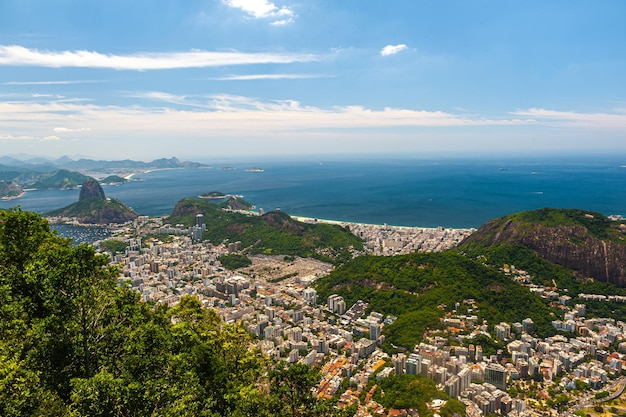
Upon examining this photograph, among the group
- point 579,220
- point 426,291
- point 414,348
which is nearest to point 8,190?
point 426,291

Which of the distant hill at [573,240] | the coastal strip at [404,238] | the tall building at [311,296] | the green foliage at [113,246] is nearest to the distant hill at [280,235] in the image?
the coastal strip at [404,238]

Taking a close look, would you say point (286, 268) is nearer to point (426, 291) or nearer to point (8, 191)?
point (426, 291)

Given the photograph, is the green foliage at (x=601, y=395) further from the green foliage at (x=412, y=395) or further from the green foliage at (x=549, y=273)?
the green foliage at (x=549, y=273)

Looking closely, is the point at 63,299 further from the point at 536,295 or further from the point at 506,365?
the point at 536,295

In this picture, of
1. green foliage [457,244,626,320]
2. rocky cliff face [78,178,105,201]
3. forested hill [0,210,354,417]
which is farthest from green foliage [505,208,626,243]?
rocky cliff face [78,178,105,201]

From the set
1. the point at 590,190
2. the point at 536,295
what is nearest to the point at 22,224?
the point at 536,295
